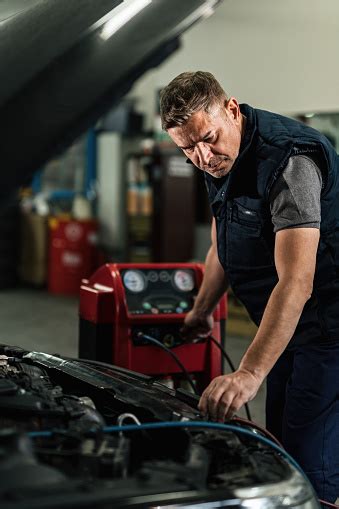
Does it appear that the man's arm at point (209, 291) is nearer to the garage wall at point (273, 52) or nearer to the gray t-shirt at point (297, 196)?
the gray t-shirt at point (297, 196)

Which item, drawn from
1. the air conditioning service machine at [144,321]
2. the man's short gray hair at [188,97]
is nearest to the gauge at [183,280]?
the air conditioning service machine at [144,321]

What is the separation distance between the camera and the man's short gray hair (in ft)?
5.18

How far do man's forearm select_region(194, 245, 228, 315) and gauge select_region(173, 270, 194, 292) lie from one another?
0.27m

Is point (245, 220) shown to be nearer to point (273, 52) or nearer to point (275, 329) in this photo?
point (275, 329)

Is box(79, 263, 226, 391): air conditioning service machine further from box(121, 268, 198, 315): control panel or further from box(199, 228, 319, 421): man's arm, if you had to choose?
box(199, 228, 319, 421): man's arm

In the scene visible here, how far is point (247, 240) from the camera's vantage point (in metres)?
1.82

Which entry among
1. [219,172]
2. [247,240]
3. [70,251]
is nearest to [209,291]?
[247,240]

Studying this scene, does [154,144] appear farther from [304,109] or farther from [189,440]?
[189,440]

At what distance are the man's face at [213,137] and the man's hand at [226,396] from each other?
0.53 meters

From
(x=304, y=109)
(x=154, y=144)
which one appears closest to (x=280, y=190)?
(x=304, y=109)

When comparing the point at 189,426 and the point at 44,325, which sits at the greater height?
the point at 189,426

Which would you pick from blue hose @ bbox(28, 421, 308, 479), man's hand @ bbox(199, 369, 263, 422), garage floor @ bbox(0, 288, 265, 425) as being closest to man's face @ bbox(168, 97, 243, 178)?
man's hand @ bbox(199, 369, 263, 422)

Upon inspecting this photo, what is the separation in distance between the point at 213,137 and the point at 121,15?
40cm

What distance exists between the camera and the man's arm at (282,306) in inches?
59.7
